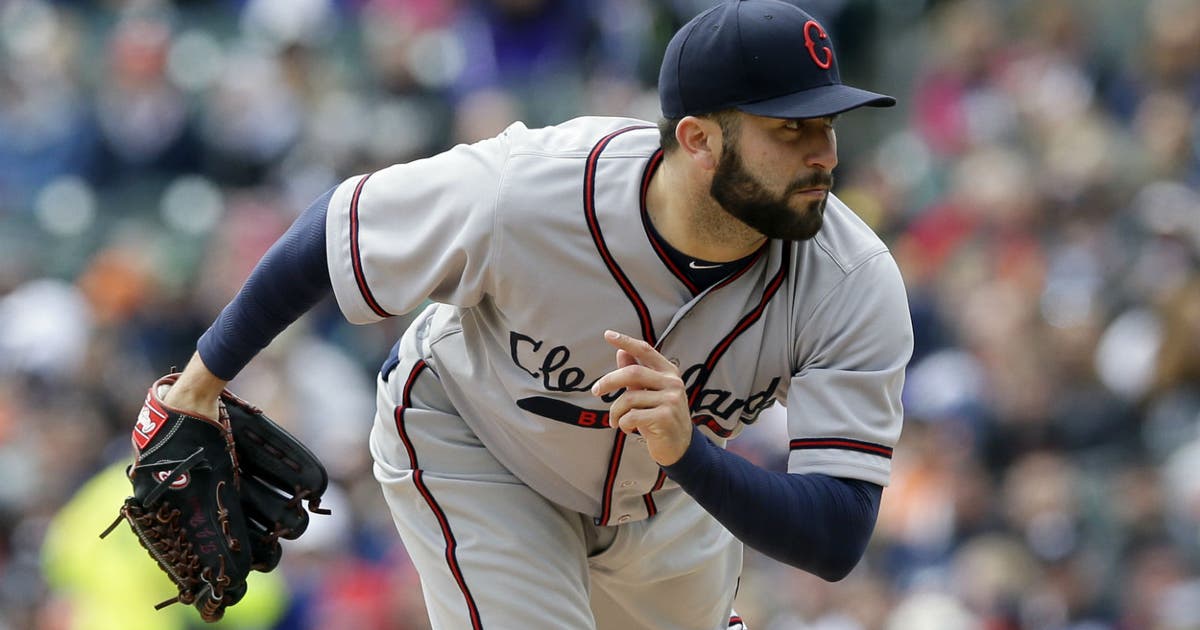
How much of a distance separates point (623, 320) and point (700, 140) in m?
0.37

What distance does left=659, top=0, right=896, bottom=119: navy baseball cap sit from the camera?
2.90 m

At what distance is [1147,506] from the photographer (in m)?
5.62

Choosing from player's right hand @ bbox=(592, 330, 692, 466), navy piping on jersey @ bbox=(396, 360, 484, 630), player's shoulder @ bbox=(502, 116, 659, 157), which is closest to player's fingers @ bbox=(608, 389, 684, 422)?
player's right hand @ bbox=(592, 330, 692, 466)

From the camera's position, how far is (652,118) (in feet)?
25.8

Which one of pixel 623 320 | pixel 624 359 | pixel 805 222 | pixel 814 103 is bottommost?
pixel 623 320

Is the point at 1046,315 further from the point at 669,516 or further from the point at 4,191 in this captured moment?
the point at 4,191

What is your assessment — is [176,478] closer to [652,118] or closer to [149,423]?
[149,423]

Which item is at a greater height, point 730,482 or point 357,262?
point 357,262

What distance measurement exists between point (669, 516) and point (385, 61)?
5793 millimetres

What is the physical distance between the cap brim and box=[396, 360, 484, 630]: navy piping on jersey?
0.97 metres

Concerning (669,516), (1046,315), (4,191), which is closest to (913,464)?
(1046,315)

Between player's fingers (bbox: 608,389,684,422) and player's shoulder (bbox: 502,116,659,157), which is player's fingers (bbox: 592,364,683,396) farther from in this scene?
player's shoulder (bbox: 502,116,659,157)

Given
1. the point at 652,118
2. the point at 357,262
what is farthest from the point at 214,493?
the point at 652,118

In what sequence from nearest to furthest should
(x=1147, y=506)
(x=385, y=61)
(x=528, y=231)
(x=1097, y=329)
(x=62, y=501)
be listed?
1. (x=528, y=231)
2. (x=1147, y=506)
3. (x=1097, y=329)
4. (x=62, y=501)
5. (x=385, y=61)
